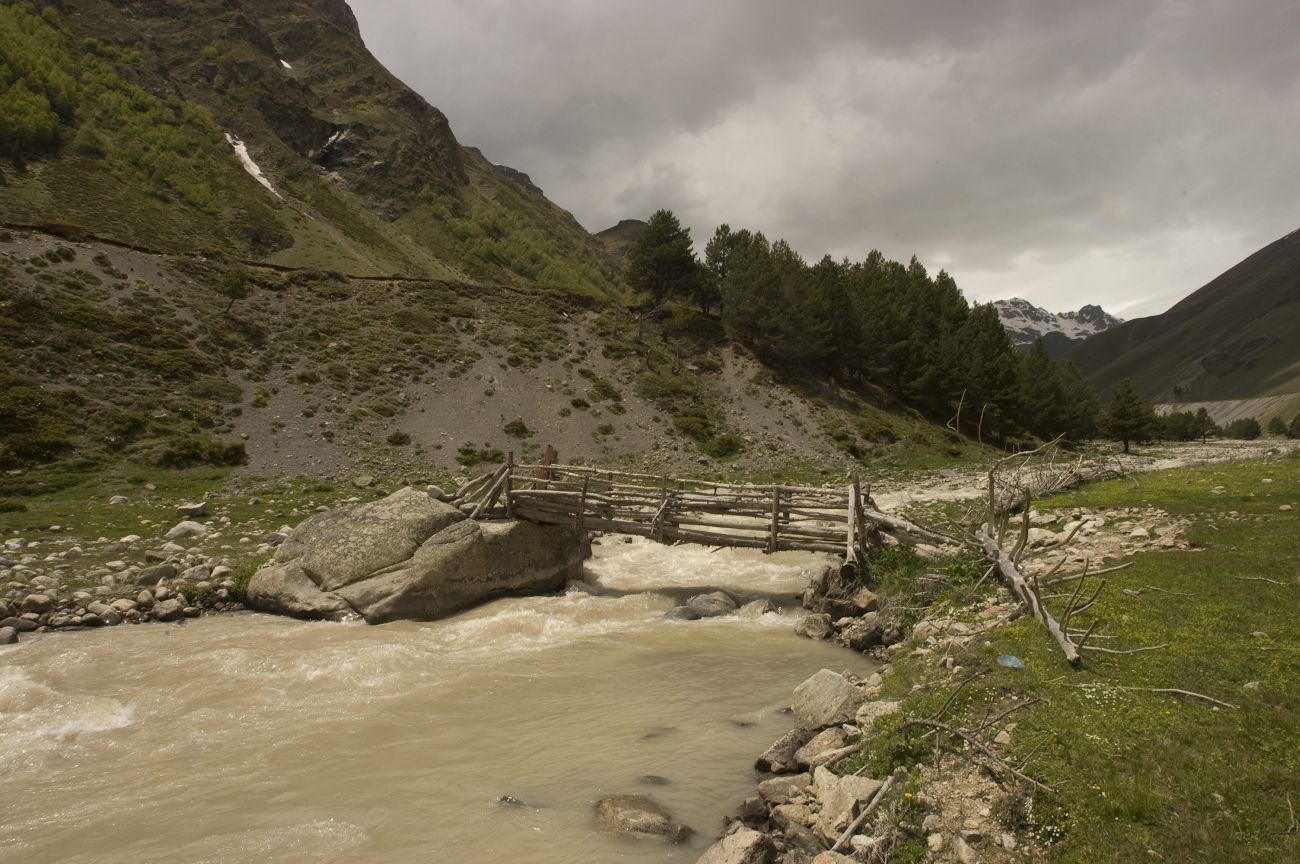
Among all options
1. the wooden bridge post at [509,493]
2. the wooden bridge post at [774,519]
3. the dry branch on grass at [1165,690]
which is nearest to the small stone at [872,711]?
the dry branch on grass at [1165,690]

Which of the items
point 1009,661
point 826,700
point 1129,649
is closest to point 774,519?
point 826,700

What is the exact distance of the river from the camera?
22.6ft

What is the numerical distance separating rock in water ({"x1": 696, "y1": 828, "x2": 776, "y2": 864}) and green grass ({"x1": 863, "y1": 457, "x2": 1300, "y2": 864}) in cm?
167

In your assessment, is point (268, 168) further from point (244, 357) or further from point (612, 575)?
point (612, 575)

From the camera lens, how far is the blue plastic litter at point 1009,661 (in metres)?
8.01

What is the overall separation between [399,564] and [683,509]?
7778 mm

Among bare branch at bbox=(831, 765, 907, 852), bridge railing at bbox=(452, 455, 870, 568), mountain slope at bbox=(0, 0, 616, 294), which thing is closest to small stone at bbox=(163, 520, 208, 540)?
bridge railing at bbox=(452, 455, 870, 568)

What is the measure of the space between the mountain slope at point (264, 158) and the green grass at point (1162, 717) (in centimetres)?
7568

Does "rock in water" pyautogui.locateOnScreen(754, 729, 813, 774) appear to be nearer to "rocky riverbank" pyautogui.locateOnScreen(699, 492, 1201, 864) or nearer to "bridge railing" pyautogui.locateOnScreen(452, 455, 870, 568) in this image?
"rocky riverbank" pyautogui.locateOnScreen(699, 492, 1201, 864)

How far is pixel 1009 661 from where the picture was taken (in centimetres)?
814

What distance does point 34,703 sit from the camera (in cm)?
1012

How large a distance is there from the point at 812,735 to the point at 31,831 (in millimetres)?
9190

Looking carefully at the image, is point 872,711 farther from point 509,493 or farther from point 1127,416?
point 1127,416

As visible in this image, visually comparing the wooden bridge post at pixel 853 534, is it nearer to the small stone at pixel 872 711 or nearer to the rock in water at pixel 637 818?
the small stone at pixel 872 711
